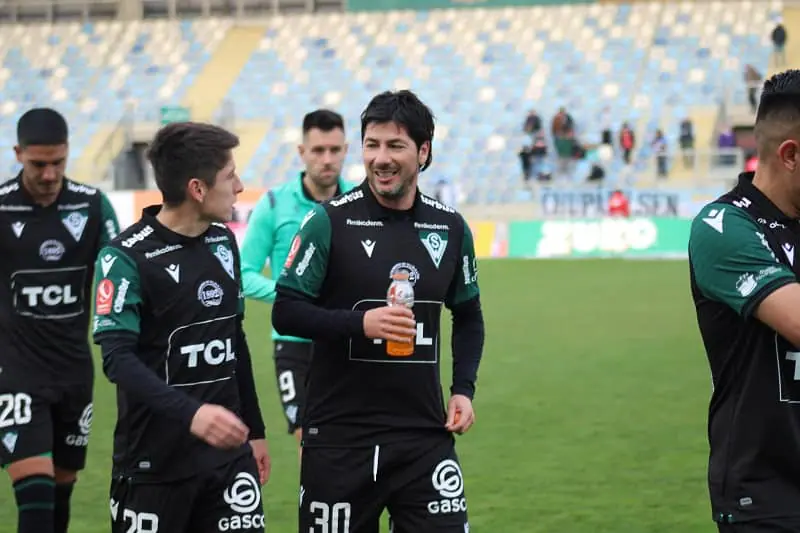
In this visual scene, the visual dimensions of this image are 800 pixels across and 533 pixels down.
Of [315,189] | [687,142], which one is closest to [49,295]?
[315,189]

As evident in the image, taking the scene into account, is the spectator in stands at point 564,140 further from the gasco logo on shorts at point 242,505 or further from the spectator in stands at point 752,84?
the gasco logo on shorts at point 242,505

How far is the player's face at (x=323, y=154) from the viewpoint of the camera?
7.64 meters

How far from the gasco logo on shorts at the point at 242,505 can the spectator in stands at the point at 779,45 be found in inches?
1369

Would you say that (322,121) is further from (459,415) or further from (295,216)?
(459,415)

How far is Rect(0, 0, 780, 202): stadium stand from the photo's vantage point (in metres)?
37.9

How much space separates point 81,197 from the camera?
6977mm

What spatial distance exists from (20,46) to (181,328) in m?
45.0

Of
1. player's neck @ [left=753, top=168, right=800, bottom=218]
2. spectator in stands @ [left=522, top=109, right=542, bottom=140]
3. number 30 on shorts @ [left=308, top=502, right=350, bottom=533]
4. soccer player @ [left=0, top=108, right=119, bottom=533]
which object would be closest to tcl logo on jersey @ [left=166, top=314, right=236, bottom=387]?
number 30 on shorts @ [left=308, top=502, right=350, bottom=533]

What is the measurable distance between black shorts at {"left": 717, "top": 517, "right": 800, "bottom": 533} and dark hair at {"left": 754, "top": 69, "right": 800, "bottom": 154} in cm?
117

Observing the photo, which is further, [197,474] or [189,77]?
[189,77]

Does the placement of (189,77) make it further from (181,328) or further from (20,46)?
(181,328)

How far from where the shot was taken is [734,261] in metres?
3.95

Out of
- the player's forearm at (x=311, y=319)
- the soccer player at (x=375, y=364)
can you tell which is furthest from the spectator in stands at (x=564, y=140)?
the player's forearm at (x=311, y=319)

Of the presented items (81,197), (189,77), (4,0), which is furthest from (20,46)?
(81,197)
